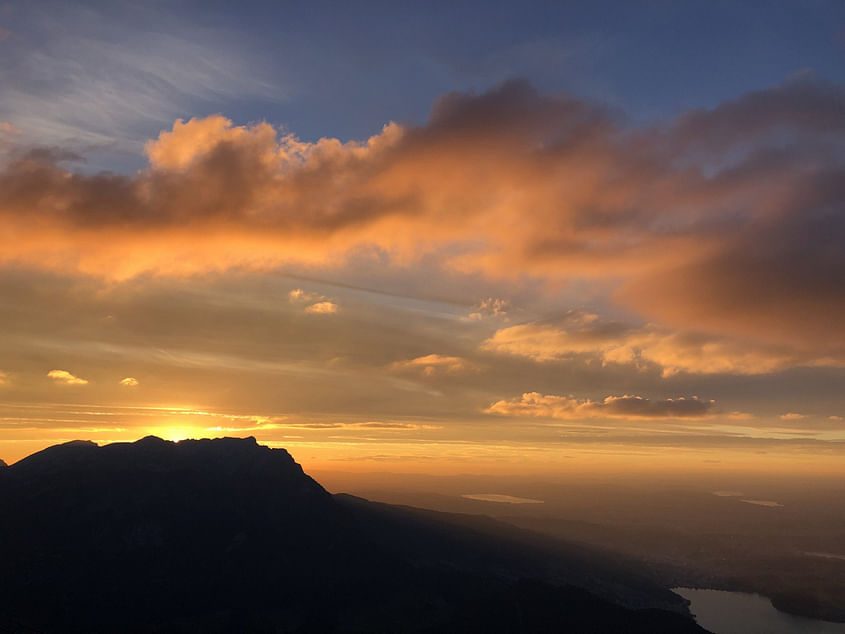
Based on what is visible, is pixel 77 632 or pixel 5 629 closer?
pixel 5 629
